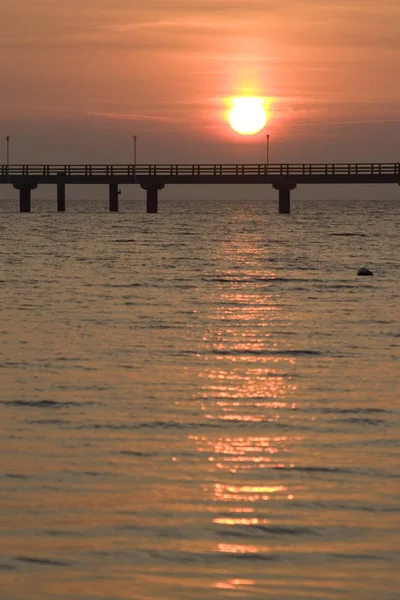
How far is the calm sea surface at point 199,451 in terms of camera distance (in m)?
8.78

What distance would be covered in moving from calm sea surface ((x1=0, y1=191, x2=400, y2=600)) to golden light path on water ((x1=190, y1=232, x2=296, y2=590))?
3 cm

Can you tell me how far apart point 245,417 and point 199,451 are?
210 centimetres

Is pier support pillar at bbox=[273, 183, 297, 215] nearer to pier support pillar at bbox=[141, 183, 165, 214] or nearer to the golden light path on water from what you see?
pier support pillar at bbox=[141, 183, 165, 214]

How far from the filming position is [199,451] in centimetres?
1272

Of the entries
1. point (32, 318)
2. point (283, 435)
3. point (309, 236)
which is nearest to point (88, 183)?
point (309, 236)

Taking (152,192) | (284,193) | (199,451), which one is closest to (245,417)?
(199,451)

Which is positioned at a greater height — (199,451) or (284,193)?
(284,193)

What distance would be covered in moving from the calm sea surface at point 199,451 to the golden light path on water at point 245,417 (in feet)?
0.10

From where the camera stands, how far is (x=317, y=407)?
1555 centimetres

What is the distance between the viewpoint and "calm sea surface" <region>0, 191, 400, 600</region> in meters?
8.78

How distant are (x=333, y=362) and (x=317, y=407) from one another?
4447 mm

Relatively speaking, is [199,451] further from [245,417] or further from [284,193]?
[284,193]

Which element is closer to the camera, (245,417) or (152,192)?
(245,417)

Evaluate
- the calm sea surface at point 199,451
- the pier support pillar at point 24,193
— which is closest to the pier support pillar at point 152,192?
the pier support pillar at point 24,193
